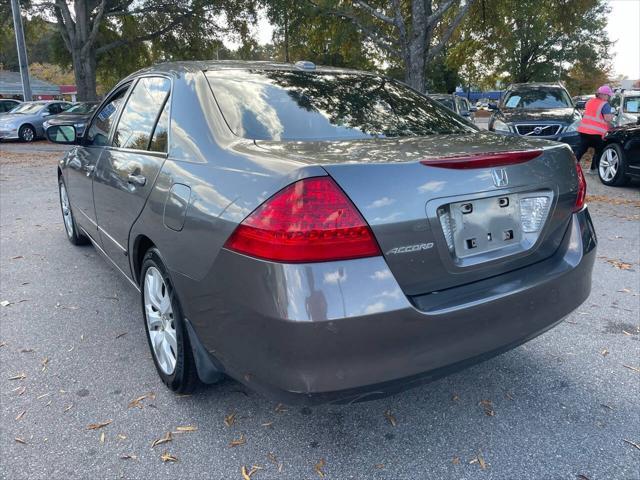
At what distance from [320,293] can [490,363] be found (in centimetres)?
168

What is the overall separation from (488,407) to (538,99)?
11181 millimetres

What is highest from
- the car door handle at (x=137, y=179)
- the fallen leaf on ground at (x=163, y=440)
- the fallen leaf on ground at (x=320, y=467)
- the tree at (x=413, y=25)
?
the tree at (x=413, y=25)

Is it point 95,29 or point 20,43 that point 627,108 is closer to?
point 95,29

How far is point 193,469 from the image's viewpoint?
214 centimetres

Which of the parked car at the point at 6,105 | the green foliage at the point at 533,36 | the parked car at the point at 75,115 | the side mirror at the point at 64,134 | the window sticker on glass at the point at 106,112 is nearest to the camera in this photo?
the window sticker on glass at the point at 106,112

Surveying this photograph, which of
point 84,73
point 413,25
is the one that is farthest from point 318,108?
point 84,73

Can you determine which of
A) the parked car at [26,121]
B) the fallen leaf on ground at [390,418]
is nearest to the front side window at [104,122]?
the fallen leaf on ground at [390,418]

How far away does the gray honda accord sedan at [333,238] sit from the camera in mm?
1755

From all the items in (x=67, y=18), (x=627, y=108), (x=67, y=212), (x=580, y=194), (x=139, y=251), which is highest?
(x=67, y=18)

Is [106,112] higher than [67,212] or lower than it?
higher

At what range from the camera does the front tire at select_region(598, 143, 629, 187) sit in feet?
28.6

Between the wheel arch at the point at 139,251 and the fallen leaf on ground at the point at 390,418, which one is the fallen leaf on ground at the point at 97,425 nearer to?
the wheel arch at the point at 139,251

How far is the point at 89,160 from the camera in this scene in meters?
3.83

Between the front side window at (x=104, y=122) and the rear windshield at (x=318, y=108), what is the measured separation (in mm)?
1214
